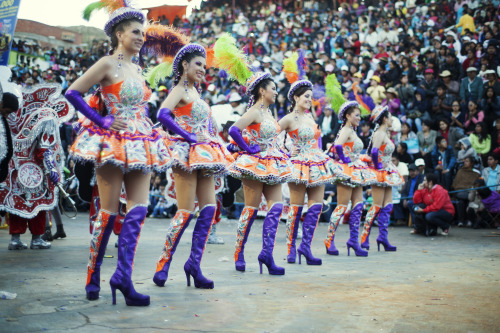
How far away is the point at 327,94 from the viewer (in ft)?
30.5

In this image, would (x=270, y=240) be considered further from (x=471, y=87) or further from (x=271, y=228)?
(x=471, y=87)

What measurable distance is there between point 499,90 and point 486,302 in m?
9.98

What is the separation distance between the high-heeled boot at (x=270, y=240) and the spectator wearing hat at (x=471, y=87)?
29.8ft

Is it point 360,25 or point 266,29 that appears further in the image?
point 266,29

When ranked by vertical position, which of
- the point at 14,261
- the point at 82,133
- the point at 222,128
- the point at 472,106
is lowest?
the point at 14,261

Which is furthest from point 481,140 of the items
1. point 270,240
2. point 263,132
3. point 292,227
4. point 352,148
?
point 270,240

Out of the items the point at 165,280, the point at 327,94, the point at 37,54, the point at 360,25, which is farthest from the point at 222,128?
the point at 37,54

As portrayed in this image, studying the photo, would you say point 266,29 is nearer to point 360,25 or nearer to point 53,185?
Answer: point 360,25

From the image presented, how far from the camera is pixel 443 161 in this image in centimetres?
1307

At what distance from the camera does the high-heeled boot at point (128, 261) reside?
4.21 m

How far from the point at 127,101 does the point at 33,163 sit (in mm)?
3715

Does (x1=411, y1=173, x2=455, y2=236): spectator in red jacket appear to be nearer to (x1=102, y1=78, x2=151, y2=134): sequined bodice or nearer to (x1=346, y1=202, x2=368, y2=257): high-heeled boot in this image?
(x1=346, y1=202, x2=368, y2=257): high-heeled boot

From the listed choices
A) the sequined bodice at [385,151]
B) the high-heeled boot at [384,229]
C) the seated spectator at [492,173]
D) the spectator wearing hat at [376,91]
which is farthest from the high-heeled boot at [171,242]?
the spectator wearing hat at [376,91]

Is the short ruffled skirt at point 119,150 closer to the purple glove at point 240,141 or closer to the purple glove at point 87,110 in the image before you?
the purple glove at point 87,110
